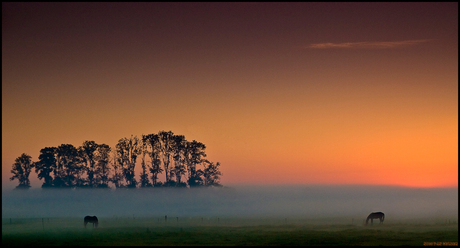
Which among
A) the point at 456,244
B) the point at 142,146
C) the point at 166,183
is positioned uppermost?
the point at 142,146

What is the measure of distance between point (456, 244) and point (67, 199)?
7998 cm

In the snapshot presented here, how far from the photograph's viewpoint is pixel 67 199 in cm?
10600

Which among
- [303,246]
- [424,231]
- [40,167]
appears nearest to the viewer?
[303,246]

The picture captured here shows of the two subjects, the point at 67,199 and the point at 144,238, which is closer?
the point at 144,238

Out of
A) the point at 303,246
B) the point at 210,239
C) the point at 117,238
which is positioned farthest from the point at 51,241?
the point at 303,246

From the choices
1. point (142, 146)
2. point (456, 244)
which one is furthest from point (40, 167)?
point (456, 244)

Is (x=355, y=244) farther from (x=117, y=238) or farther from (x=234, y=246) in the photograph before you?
(x=117, y=238)

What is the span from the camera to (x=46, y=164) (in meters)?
102

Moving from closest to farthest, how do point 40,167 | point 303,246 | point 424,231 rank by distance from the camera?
1. point 303,246
2. point 424,231
3. point 40,167

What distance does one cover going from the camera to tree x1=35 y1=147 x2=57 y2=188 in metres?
102

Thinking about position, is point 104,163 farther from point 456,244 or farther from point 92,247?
point 456,244

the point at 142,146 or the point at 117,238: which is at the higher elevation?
the point at 142,146

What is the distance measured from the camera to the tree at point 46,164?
334 feet

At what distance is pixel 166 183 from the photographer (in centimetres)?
10244
